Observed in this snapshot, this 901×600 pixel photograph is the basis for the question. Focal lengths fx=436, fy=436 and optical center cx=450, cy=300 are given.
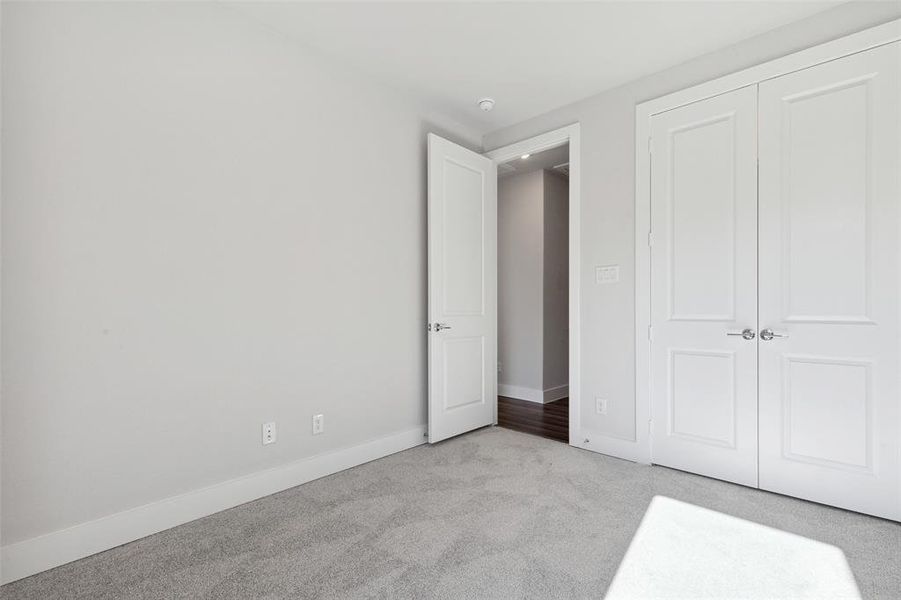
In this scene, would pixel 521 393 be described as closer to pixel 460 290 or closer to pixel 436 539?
pixel 460 290

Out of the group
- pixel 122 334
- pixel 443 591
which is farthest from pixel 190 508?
pixel 443 591

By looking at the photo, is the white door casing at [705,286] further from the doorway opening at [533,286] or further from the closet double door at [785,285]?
the doorway opening at [533,286]

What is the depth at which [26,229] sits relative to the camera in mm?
1720

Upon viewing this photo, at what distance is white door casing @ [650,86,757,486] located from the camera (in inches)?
101

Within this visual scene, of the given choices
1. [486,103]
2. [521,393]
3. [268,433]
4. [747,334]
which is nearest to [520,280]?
[521,393]

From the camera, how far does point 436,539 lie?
6.41ft

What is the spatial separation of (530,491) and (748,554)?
102 centimetres

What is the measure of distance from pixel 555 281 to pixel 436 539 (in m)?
3.64

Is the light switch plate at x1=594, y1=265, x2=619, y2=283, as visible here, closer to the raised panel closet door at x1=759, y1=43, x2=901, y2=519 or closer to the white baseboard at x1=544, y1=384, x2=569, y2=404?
the raised panel closet door at x1=759, y1=43, x2=901, y2=519

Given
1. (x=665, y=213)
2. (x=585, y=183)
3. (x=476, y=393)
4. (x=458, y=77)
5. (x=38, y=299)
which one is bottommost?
(x=476, y=393)

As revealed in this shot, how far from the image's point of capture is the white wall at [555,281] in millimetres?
4957

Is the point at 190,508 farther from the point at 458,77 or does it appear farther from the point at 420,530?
the point at 458,77

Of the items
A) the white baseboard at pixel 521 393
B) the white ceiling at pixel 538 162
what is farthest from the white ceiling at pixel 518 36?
the white baseboard at pixel 521 393

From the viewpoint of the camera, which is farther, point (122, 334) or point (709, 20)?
point (709, 20)
